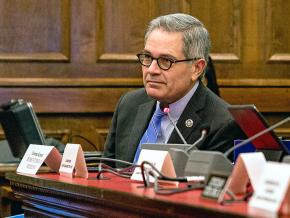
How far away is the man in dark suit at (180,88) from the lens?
3283mm

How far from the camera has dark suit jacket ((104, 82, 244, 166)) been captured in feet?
10.7

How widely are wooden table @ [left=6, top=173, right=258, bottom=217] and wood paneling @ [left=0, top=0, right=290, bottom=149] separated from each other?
2.51m

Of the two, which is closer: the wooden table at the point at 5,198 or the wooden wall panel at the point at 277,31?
the wooden table at the point at 5,198

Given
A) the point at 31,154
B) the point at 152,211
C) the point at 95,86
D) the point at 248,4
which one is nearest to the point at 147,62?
the point at 31,154

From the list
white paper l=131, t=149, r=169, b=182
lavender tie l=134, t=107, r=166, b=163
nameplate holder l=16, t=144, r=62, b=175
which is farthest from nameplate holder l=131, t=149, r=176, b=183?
lavender tie l=134, t=107, r=166, b=163

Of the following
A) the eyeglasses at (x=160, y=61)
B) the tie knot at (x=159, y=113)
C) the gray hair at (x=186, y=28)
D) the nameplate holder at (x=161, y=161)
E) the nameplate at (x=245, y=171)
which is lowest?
the tie knot at (x=159, y=113)

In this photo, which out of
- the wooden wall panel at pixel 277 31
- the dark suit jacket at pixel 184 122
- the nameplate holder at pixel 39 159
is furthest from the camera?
the wooden wall panel at pixel 277 31

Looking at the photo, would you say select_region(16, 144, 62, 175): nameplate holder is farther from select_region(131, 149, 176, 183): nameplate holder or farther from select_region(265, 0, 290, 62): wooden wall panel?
select_region(265, 0, 290, 62): wooden wall panel

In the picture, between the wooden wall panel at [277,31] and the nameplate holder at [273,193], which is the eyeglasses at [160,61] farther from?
the wooden wall panel at [277,31]

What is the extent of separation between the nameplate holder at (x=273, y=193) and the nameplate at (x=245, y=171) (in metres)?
0.24

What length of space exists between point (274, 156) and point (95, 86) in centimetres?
322

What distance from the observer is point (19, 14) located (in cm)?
533

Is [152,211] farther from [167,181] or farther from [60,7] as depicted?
[60,7]

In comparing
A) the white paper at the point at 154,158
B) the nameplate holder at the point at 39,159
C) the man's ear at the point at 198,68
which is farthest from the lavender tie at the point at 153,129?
the white paper at the point at 154,158
